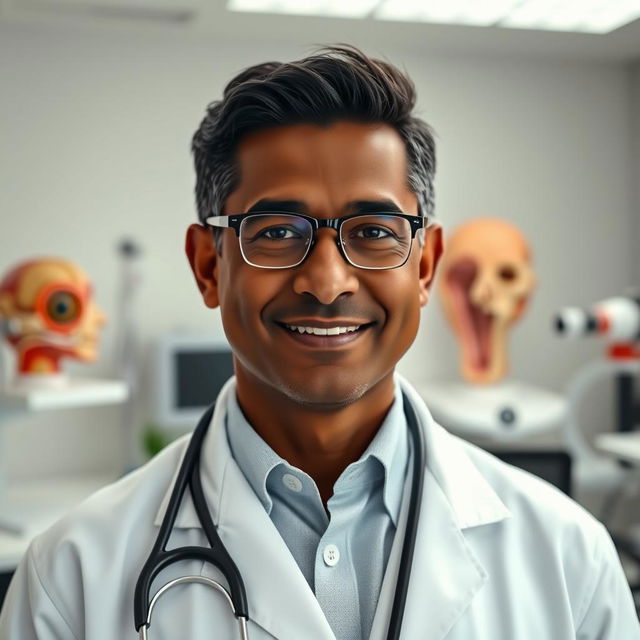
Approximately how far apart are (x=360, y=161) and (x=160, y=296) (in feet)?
6.92

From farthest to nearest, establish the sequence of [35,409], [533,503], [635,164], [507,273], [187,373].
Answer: [635,164], [507,273], [187,373], [35,409], [533,503]

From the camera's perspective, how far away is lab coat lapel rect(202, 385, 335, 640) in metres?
0.76

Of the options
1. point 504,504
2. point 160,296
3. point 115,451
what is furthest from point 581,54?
point 504,504

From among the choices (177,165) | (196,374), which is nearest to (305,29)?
(177,165)

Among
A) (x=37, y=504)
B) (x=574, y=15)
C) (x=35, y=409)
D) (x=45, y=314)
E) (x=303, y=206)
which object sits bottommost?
(x=37, y=504)

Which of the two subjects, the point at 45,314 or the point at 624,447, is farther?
the point at 624,447

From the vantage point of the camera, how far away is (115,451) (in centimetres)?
278

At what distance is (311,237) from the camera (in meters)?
0.76

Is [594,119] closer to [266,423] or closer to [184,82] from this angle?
[184,82]

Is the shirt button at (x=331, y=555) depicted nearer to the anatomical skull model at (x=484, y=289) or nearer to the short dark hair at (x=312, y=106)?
the short dark hair at (x=312, y=106)

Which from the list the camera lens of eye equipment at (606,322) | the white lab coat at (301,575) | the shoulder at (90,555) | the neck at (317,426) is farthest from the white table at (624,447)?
the shoulder at (90,555)

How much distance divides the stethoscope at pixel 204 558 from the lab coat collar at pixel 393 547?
0.01m

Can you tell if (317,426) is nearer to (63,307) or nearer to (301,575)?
(301,575)

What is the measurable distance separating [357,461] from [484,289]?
1920mm
